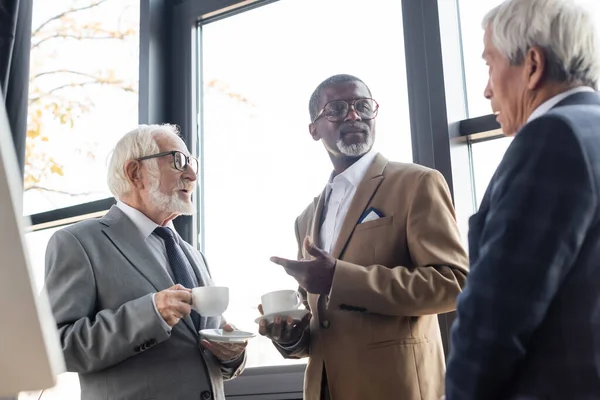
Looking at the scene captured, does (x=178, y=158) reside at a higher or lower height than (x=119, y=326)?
higher

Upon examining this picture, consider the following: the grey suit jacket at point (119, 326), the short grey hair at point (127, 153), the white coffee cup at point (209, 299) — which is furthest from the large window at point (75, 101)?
the white coffee cup at point (209, 299)

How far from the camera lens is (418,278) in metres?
1.94

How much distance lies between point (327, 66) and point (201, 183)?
31.2 inches

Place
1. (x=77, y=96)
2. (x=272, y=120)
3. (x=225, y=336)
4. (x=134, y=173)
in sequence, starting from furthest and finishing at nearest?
(x=77, y=96) < (x=272, y=120) < (x=134, y=173) < (x=225, y=336)

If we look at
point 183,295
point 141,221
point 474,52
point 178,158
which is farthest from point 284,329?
point 474,52

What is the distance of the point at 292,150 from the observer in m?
2.98

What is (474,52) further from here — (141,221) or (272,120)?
(141,221)

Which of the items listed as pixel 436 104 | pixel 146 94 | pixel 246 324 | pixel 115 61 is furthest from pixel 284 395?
pixel 115 61

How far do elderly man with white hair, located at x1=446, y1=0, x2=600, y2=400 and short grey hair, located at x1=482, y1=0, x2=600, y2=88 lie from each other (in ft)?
0.43

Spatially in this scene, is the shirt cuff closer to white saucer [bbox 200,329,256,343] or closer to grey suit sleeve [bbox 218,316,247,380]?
white saucer [bbox 200,329,256,343]

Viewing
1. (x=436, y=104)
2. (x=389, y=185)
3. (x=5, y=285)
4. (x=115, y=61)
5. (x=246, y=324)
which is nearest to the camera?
→ (x=5, y=285)

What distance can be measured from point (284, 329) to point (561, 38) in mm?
1128

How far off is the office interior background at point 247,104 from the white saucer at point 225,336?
1.94 ft

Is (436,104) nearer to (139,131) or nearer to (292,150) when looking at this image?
(292,150)
